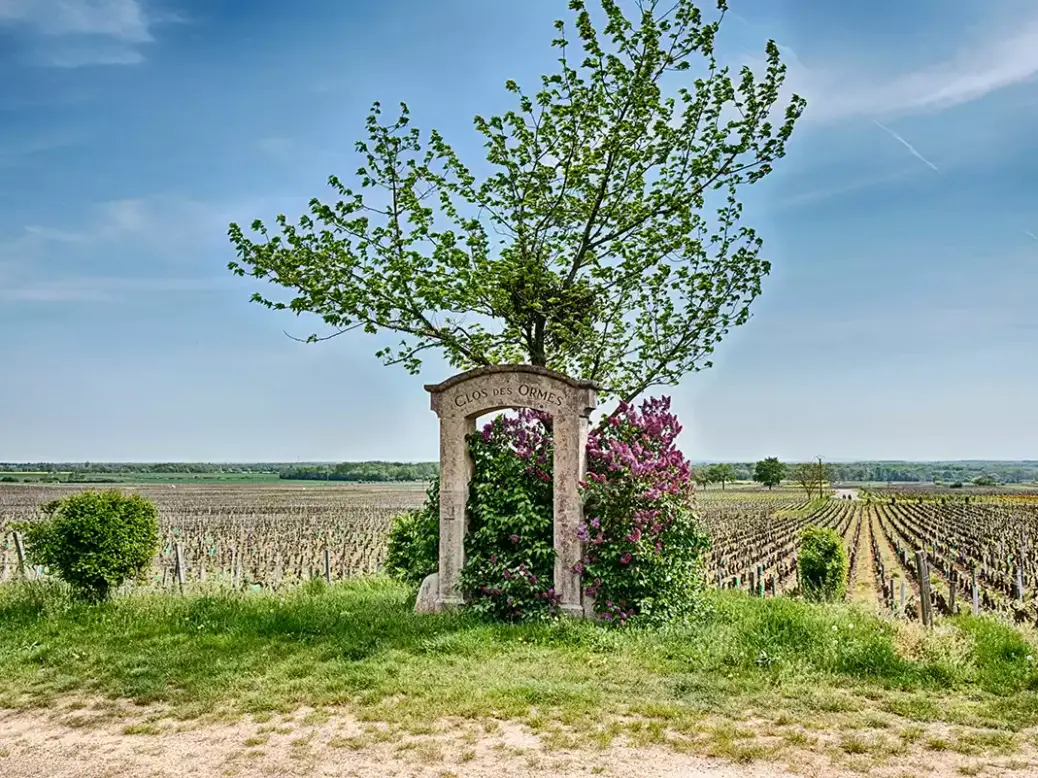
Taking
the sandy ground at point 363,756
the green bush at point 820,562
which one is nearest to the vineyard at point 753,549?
the green bush at point 820,562

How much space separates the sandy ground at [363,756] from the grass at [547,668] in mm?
244

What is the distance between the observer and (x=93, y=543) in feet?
42.3

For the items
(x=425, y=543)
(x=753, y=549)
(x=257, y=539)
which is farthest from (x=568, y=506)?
(x=753, y=549)

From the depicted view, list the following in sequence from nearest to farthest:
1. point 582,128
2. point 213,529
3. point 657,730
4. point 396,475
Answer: point 657,730
point 582,128
point 213,529
point 396,475

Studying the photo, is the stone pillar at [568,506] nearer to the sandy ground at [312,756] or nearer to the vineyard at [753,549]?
the vineyard at [753,549]

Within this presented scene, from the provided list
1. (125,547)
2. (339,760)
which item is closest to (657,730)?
(339,760)

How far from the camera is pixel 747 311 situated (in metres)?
13.9

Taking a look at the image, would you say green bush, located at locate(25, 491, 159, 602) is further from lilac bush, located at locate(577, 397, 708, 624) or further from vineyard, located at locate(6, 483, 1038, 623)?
lilac bush, located at locate(577, 397, 708, 624)

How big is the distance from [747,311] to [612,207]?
2759mm

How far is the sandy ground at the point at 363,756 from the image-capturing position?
632 centimetres

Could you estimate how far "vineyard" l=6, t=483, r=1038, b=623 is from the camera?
24516 millimetres

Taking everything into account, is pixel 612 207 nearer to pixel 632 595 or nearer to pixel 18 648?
pixel 632 595

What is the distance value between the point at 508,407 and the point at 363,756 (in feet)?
19.1

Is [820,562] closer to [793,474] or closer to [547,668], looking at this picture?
[547,668]
